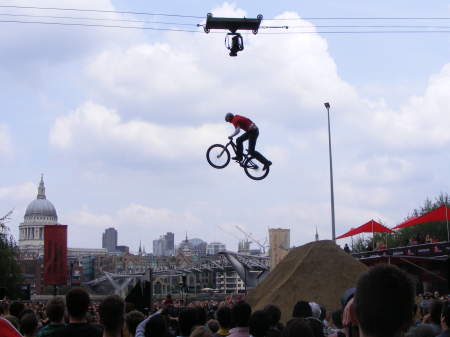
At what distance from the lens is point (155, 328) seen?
7254mm

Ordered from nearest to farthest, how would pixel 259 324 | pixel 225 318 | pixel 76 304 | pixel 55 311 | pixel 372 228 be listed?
pixel 76 304, pixel 55 311, pixel 259 324, pixel 225 318, pixel 372 228

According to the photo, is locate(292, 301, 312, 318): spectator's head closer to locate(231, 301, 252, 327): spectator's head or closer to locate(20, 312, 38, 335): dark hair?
locate(231, 301, 252, 327): spectator's head

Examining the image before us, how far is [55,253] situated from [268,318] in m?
13.6

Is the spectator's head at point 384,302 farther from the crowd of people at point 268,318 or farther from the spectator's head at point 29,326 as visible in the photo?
the spectator's head at point 29,326

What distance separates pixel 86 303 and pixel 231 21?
11702 mm

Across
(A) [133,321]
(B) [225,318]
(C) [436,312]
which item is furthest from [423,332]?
(A) [133,321]

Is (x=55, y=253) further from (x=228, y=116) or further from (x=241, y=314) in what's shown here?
(x=241, y=314)

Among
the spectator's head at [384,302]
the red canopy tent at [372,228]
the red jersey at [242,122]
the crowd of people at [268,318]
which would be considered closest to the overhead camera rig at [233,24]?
the red jersey at [242,122]

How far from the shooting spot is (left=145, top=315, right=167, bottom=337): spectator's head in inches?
286

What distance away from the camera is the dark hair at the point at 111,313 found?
618cm

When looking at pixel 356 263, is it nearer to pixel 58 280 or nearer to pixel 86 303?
pixel 58 280

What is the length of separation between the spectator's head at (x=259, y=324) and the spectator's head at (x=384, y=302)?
474 cm

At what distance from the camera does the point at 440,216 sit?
38062mm

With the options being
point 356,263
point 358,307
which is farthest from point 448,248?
point 358,307
